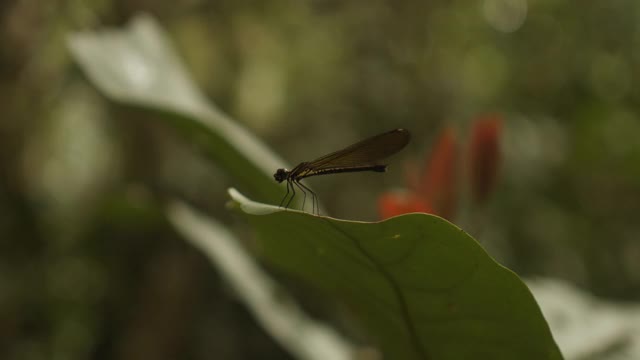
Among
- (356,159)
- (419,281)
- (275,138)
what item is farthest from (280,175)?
(275,138)

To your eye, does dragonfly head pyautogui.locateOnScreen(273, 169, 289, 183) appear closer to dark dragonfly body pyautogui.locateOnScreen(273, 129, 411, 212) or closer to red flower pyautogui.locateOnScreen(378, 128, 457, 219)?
dark dragonfly body pyautogui.locateOnScreen(273, 129, 411, 212)

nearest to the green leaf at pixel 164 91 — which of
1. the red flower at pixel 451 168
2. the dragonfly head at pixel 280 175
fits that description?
the dragonfly head at pixel 280 175

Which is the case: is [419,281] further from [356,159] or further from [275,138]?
[275,138]

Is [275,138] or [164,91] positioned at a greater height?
[275,138]

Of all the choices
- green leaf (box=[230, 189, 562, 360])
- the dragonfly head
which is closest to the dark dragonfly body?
the dragonfly head

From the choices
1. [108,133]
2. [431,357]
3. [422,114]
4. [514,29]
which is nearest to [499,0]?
[514,29]

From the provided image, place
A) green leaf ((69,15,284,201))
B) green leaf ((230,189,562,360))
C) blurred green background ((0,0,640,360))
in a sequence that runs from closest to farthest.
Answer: green leaf ((230,189,562,360)) → green leaf ((69,15,284,201)) → blurred green background ((0,0,640,360))
